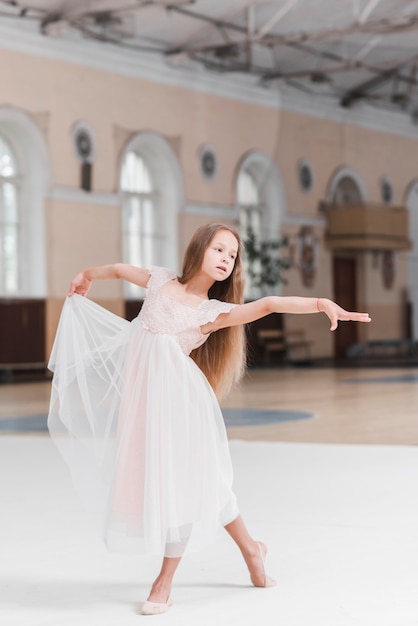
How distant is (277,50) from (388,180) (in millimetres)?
3480

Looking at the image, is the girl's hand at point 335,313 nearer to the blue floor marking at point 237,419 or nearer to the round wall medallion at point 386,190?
the blue floor marking at point 237,419

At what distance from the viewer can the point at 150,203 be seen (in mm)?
20219

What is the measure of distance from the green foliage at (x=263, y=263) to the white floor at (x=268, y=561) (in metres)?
14.5

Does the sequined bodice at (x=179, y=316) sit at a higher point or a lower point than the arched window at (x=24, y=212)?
lower

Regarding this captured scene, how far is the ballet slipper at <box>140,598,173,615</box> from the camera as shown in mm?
3258

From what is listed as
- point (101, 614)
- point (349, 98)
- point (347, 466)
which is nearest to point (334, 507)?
point (347, 466)

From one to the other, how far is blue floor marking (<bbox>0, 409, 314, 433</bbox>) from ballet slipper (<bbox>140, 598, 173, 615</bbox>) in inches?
225

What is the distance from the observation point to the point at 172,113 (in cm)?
2012

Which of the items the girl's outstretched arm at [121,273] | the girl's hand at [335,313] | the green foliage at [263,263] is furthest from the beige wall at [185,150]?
the girl's hand at [335,313]

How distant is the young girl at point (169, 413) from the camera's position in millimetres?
3480

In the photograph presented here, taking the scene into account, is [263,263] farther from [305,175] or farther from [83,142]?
[83,142]

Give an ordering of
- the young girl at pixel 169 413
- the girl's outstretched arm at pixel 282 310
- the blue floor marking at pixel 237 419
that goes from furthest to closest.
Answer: the blue floor marking at pixel 237 419 → the young girl at pixel 169 413 → the girl's outstretched arm at pixel 282 310

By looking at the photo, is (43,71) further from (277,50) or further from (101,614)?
(101,614)

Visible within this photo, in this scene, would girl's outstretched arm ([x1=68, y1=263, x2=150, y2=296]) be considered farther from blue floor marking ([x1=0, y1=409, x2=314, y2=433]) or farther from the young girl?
blue floor marking ([x1=0, y1=409, x2=314, y2=433])
